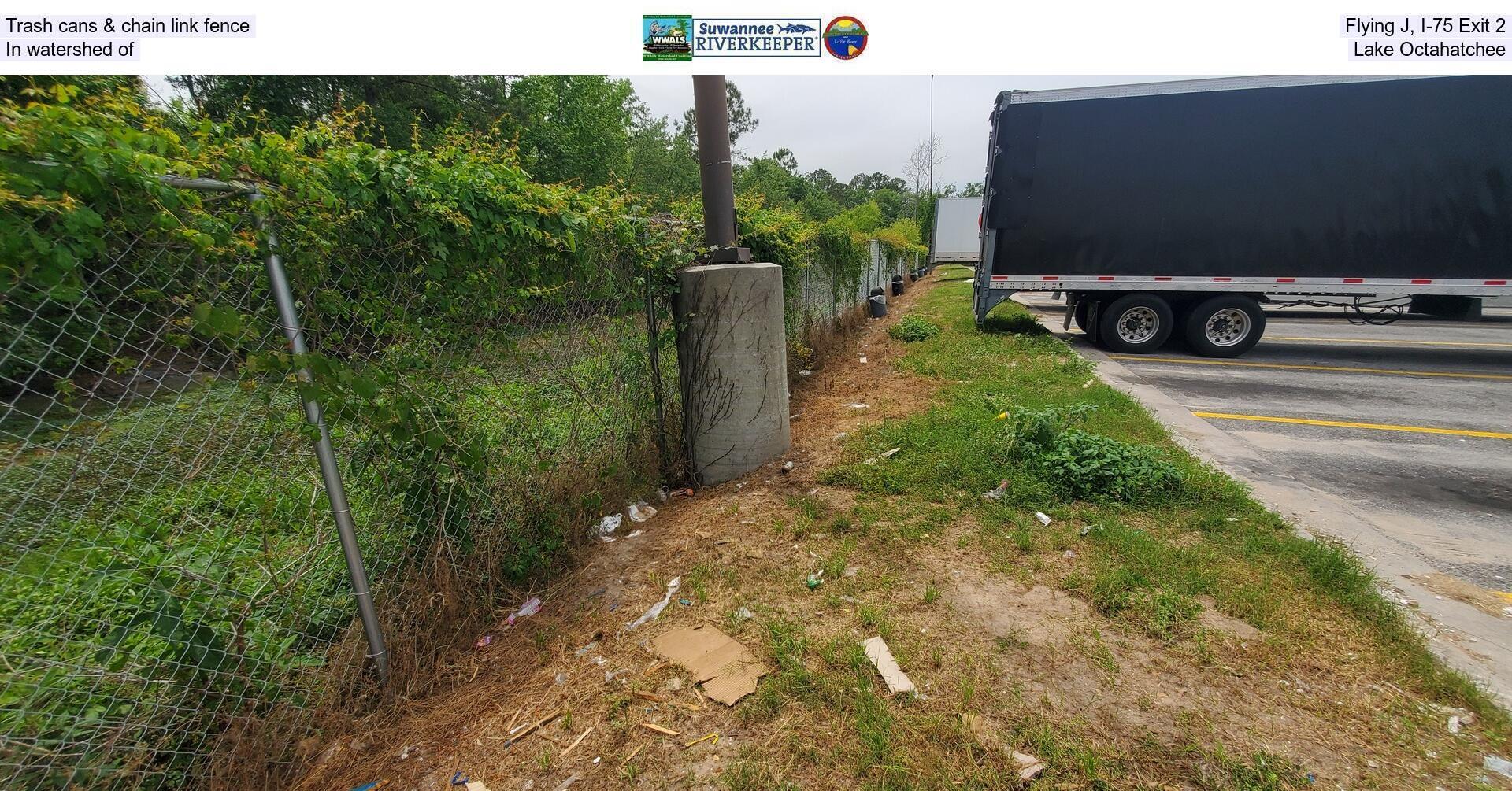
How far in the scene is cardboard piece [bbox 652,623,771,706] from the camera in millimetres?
2287

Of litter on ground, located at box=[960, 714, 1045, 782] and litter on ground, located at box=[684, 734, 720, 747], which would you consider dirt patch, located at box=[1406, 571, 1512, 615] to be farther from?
litter on ground, located at box=[684, 734, 720, 747]

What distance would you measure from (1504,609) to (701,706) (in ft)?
11.5

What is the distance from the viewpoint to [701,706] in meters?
2.22

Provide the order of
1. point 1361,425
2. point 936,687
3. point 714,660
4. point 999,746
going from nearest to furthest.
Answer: point 999,746 < point 936,687 < point 714,660 < point 1361,425

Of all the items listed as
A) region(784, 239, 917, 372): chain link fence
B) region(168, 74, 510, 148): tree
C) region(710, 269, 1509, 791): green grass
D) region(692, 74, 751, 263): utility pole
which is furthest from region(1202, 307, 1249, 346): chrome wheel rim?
region(168, 74, 510, 148): tree

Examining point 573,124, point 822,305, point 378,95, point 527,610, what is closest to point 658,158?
point 573,124

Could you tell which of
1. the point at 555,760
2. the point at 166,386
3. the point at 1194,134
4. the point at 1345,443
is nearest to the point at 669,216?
the point at 166,386

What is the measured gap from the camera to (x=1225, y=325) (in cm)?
870

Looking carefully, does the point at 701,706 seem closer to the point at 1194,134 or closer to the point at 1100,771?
the point at 1100,771

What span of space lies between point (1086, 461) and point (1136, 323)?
21.4ft

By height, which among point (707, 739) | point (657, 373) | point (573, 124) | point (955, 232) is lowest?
point (707, 739)
